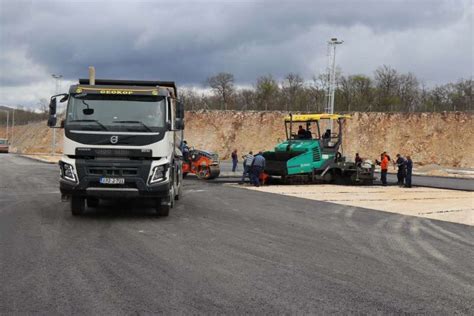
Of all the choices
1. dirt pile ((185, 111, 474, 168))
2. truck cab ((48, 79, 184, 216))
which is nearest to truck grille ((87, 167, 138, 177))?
truck cab ((48, 79, 184, 216))

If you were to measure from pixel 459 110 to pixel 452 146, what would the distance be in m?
7.23

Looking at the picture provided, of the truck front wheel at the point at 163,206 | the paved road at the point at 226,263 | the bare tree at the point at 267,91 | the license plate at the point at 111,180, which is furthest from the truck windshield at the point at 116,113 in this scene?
the bare tree at the point at 267,91

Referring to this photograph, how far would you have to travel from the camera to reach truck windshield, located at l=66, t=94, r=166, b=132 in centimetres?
1073

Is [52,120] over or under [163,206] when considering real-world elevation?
over

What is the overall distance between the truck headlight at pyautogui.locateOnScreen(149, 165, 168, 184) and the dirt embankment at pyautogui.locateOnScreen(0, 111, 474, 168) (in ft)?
157

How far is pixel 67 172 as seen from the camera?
10.7m

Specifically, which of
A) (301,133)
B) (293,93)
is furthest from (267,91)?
(301,133)

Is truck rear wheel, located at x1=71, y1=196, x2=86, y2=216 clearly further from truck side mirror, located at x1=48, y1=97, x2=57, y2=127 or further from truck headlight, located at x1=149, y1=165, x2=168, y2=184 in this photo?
truck headlight, located at x1=149, y1=165, x2=168, y2=184

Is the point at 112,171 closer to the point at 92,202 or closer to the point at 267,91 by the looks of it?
the point at 92,202

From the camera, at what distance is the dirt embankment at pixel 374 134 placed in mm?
58562

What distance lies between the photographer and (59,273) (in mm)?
6535

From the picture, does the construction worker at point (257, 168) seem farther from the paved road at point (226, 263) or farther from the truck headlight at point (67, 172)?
the truck headlight at point (67, 172)

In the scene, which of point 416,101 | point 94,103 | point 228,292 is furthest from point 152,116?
point 416,101

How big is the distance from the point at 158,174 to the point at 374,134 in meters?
58.2
